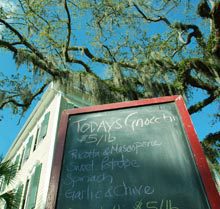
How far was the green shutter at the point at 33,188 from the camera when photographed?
310 inches

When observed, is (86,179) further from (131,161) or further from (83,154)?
(131,161)

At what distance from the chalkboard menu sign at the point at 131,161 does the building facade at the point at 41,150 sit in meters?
5.13

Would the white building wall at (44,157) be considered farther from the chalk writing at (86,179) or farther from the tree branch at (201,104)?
the chalk writing at (86,179)

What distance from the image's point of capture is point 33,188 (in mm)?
8219

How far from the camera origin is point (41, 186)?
7.64 meters

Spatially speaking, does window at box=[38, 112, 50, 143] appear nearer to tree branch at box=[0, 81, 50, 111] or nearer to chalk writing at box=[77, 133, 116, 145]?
tree branch at box=[0, 81, 50, 111]

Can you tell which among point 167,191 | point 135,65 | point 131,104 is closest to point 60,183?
point 167,191

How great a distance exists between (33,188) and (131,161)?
7022 millimetres

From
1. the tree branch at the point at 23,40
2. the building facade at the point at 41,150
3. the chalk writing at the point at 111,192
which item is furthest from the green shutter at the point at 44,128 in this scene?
the chalk writing at the point at 111,192

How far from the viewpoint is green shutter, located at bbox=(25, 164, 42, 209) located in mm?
7871

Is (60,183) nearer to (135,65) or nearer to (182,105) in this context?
(182,105)

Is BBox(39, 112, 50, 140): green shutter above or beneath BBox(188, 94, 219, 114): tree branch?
above

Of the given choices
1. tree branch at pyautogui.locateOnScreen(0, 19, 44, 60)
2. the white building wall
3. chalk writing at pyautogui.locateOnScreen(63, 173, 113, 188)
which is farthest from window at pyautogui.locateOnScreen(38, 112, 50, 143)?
chalk writing at pyautogui.locateOnScreen(63, 173, 113, 188)

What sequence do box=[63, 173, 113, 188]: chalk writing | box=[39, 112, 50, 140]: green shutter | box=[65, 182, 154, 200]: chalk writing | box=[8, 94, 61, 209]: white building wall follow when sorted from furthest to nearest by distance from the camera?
box=[39, 112, 50, 140]: green shutter < box=[8, 94, 61, 209]: white building wall < box=[63, 173, 113, 188]: chalk writing < box=[65, 182, 154, 200]: chalk writing
